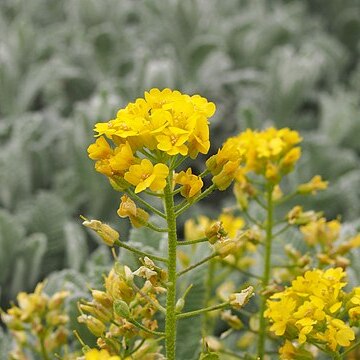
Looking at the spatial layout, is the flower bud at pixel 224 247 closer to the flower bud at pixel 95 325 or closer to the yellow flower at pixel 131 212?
the yellow flower at pixel 131 212

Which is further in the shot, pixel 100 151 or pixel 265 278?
pixel 265 278

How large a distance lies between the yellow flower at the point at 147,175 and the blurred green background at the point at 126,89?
2.63 feet

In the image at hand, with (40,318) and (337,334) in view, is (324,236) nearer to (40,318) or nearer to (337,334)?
(337,334)

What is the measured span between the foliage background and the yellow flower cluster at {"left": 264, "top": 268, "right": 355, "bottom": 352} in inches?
28.8

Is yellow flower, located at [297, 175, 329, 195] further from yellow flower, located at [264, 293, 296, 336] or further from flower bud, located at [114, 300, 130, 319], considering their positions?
flower bud, located at [114, 300, 130, 319]

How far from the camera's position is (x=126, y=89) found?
291 cm

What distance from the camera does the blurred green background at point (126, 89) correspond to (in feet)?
8.23

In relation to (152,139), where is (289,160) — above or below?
below

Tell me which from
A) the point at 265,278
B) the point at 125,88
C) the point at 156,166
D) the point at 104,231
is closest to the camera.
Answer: the point at 156,166

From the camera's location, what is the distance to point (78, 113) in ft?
8.62

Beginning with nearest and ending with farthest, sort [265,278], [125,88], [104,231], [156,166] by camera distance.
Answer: [156,166]
[104,231]
[265,278]
[125,88]

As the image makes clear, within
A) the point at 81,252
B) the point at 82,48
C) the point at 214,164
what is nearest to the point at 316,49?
the point at 82,48

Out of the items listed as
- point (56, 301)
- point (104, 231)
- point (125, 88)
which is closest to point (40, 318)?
point (56, 301)

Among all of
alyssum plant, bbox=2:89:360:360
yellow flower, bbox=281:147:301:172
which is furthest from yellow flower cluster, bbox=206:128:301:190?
alyssum plant, bbox=2:89:360:360
